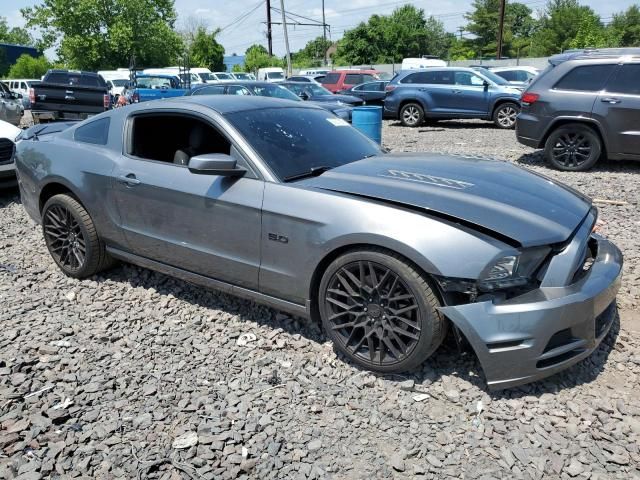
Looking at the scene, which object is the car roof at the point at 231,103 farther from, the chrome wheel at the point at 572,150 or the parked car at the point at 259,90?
the parked car at the point at 259,90

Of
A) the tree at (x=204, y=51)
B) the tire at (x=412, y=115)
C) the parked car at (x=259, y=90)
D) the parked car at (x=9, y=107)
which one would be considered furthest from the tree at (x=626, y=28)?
the parked car at (x=9, y=107)

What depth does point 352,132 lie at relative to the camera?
4395mm

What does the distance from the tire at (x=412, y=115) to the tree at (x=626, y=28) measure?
43.2 metres

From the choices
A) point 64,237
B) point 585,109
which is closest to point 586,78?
point 585,109

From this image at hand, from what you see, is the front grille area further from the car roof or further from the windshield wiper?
the windshield wiper

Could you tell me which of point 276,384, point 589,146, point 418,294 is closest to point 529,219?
point 418,294

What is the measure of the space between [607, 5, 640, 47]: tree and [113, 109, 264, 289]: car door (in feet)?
182

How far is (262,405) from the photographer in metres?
2.98

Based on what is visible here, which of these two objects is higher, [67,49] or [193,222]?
[67,49]

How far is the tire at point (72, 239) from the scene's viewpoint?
14.4 feet

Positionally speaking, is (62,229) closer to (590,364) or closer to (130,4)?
(590,364)

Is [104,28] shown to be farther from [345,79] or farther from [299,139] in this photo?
[299,139]

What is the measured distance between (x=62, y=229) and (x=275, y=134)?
2.14 meters

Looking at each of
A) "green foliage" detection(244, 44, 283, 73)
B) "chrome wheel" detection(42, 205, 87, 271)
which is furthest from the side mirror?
"green foliage" detection(244, 44, 283, 73)
